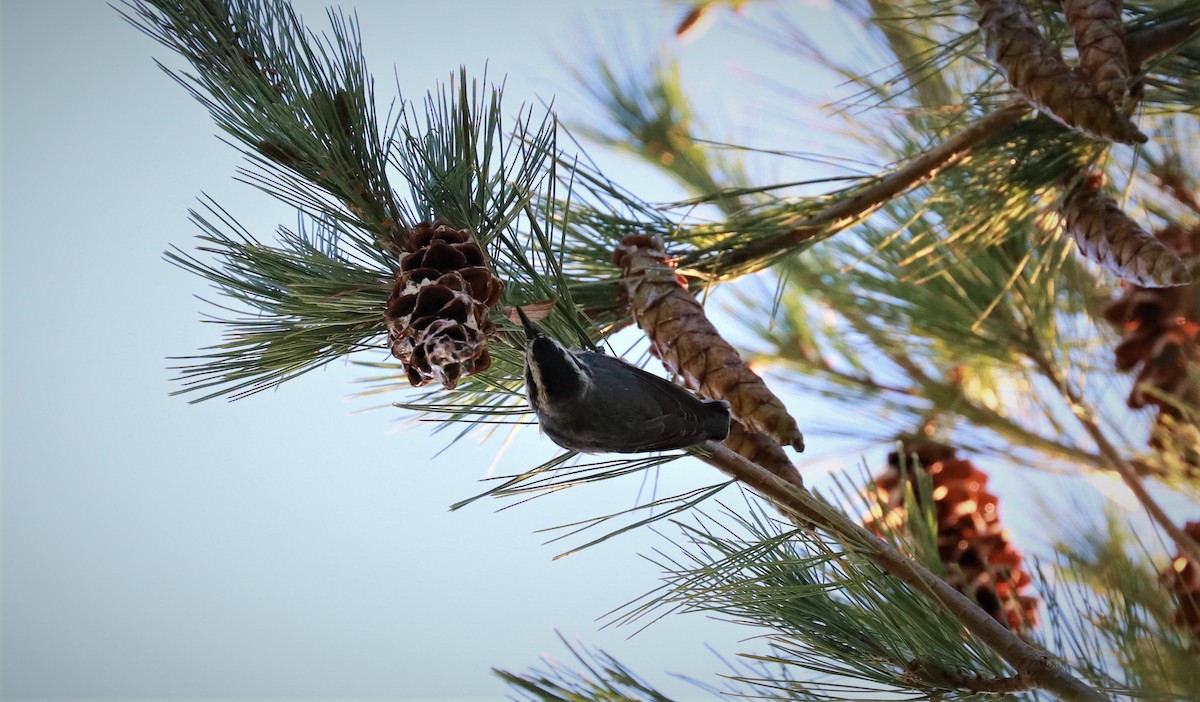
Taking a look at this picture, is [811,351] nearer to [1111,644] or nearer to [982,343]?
[982,343]

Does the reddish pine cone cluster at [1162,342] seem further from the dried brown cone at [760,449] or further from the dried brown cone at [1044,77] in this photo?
the dried brown cone at [760,449]

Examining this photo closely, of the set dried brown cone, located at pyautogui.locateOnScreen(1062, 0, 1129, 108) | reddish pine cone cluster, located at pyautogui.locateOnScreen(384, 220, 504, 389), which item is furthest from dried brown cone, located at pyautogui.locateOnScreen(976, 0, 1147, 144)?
reddish pine cone cluster, located at pyautogui.locateOnScreen(384, 220, 504, 389)

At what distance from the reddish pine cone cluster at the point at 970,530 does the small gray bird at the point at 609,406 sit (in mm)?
704

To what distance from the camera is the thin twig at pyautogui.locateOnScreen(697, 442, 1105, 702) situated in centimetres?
59

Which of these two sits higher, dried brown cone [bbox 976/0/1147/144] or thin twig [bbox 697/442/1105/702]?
dried brown cone [bbox 976/0/1147/144]

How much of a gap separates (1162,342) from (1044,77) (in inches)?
29.5

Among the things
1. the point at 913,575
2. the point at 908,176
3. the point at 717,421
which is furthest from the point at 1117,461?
the point at 717,421

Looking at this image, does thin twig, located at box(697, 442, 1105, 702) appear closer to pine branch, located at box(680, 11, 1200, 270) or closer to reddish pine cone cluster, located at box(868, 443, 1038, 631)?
pine branch, located at box(680, 11, 1200, 270)

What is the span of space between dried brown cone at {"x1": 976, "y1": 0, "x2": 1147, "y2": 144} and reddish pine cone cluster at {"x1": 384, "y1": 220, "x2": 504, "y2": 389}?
0.40m

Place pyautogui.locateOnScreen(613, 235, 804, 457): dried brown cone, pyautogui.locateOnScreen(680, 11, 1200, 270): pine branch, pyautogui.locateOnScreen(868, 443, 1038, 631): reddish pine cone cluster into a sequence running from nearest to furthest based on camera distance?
Result: pyautogui.locateOnScreen(613, 235, 804, 457): dried brown cone → pyautogui.locateOnScreen(680, 11, 1200, 270): pine branch → pyautogui.locateOnScreen(868, 443, 1038, 631): reddish pine cone cluster

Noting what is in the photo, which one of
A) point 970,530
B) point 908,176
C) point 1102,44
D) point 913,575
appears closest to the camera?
point 913,575

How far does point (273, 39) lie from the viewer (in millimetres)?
635

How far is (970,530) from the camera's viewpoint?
1.26 m

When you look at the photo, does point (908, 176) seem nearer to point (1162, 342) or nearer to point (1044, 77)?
point (1044, 77)
